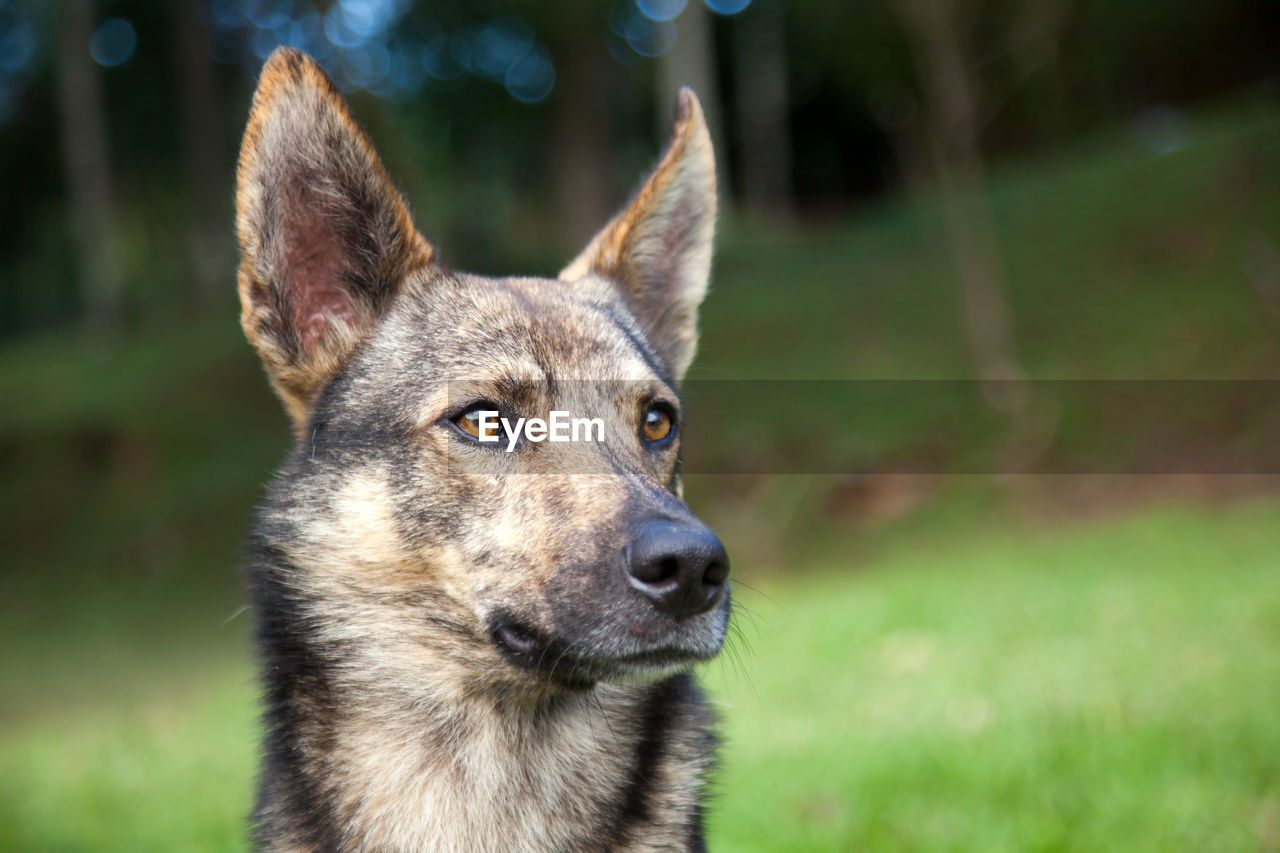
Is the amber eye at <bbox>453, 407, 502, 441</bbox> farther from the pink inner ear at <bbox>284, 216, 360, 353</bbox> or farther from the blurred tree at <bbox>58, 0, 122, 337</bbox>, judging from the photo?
the blurred tree at <bbox>58, 0, 122, 337</bbox>

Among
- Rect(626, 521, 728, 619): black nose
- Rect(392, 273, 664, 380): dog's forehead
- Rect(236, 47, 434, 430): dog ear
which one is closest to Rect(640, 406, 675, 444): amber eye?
Rect(392, 273, 664, 380): dog's forehead

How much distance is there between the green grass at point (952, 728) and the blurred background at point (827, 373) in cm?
4

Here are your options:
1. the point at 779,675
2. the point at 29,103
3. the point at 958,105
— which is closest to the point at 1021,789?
the point at 779,675

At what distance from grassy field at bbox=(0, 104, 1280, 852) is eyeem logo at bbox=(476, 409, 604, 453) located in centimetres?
84

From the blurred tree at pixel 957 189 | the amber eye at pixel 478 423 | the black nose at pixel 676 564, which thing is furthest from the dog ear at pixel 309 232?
the blurred tree at pixel 957 189

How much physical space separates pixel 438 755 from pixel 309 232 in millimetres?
1766

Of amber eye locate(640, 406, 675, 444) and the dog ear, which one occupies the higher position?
the dog ear

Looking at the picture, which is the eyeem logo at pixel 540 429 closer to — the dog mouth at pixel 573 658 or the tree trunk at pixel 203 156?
the dog mouth at pixel 573 658

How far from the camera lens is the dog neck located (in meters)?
3.08

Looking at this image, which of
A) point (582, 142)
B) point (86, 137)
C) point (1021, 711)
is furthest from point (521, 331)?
point (86, 137)

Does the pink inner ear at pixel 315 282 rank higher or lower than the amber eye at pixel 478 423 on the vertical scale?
higher

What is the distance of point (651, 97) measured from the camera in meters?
36.2

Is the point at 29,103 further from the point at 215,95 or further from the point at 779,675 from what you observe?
the point at 779,675

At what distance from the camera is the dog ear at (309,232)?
3.29m
